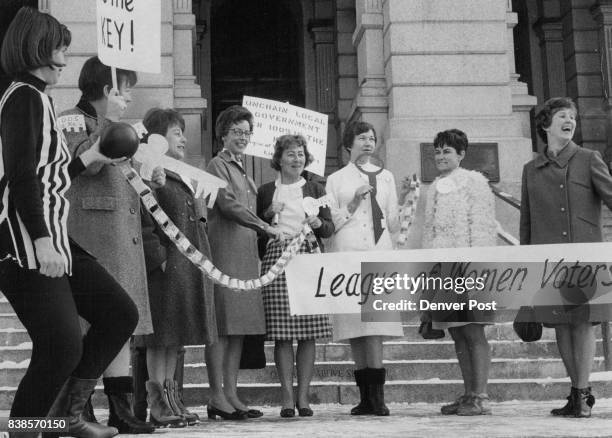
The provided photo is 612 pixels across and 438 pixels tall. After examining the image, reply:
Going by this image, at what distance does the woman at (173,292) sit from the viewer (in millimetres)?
6098

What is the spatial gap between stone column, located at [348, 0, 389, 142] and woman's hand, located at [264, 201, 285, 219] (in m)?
5.15

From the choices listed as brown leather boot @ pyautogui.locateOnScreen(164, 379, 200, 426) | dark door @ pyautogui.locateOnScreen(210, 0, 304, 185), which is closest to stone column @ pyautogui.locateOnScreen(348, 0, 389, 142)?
brown leather boot @ pyautogui.locateOnScreen(164, 379, 200, 426)

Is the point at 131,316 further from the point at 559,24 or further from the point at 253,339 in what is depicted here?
the point at 559,24

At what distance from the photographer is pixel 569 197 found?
6.63m

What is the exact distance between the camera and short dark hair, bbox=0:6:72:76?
4.32m

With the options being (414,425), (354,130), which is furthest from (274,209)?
(414,425)

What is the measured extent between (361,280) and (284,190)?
2.91ft

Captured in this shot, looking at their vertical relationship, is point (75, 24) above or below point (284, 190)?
above

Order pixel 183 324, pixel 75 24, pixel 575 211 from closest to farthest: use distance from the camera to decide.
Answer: pixel 183 324, pixel 575 211, pixel 75 24

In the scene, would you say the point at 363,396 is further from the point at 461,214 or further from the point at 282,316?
the point at 461,214

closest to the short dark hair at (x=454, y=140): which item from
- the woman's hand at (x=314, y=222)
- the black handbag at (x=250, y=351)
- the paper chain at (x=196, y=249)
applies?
the woman's hand at (x=314, y=222)

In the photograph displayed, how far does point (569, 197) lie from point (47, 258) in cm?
382

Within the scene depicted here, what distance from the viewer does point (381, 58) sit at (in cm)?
1235

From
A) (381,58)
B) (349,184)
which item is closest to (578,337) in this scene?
(349,184)
